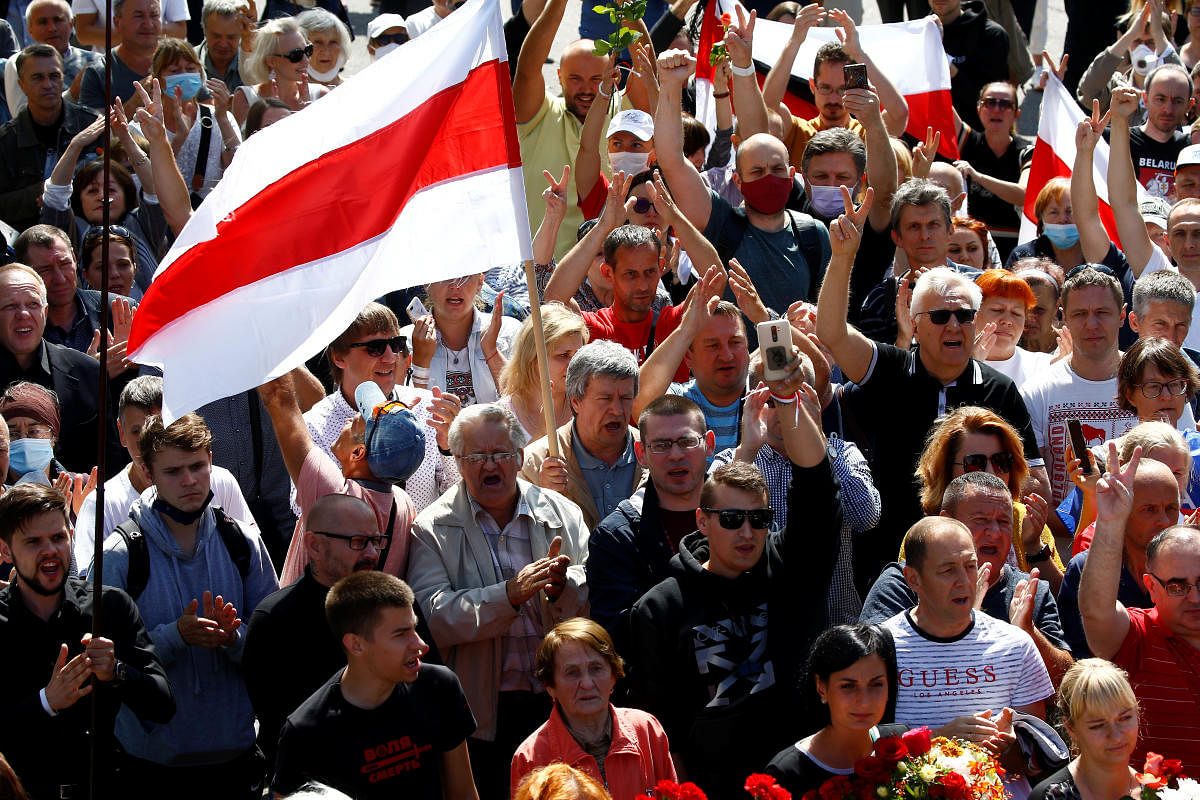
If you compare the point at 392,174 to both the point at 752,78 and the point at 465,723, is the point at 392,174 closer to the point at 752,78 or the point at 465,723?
the point at 465,723

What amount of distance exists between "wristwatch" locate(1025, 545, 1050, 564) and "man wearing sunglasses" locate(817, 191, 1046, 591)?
1.47 ft

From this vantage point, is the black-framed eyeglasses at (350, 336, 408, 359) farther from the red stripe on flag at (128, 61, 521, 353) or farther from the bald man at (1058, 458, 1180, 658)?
the bald man at (1058, 458, 1180, 658)

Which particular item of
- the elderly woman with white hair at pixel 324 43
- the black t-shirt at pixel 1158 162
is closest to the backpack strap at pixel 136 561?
the elderly woman with white hair at pixel 324 43

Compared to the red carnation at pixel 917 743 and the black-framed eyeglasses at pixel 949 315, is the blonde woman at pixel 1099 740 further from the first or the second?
the black-framed eyeglasses at pixel 949 315

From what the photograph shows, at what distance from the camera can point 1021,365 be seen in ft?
24.5

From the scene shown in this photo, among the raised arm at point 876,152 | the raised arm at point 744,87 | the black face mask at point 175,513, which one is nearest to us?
the black face mask at point 175,513

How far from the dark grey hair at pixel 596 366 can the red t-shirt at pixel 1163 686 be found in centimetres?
206

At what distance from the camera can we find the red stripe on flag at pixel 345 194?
5.49 metres

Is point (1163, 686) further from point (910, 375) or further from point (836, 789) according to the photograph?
point (910, 375)

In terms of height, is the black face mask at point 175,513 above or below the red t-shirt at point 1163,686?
above

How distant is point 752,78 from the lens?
8.74 meters

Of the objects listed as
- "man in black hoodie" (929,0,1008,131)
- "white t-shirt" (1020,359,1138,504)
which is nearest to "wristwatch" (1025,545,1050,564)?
"white t-shirt" (1020,359,1138,504)

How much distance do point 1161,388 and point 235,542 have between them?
151 inches

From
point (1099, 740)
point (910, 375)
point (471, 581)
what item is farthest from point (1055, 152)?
point (1099, 740)
